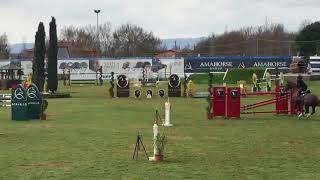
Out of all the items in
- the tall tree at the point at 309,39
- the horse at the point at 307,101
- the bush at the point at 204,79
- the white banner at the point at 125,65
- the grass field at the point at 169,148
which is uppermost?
the tall tree at the point at 309,39

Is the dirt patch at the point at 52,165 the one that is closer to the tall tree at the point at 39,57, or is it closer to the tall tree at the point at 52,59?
the tall tree at the point at 39,57

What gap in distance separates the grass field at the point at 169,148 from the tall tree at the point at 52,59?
21.5 meters

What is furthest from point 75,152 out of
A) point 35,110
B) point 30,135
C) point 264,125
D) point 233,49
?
point 233,49

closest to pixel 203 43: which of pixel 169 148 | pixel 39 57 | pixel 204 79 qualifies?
pixel 204 79

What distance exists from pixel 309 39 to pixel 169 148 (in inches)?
2998

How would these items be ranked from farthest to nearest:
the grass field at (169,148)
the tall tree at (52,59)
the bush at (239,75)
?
the bush at (239,75)
the tall tree at (52,59)
the grass field at (169,148)

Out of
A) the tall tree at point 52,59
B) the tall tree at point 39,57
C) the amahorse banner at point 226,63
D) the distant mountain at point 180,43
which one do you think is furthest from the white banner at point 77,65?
the distant mountain at point 180,43

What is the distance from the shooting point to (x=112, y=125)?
21516 mm

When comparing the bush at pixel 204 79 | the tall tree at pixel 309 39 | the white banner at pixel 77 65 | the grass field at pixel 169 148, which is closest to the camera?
the grass field at pixel 169 148

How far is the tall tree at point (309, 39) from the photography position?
85.7 m

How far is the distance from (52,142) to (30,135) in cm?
210

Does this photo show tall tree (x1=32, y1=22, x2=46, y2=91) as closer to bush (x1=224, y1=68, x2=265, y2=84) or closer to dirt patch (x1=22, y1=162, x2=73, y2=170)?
bush (x1=224, y1=68, x2=265, y2=84)

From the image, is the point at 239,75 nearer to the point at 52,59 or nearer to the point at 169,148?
the point at 52,59

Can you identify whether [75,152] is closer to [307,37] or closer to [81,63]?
[81,63]
